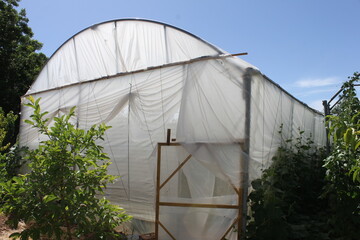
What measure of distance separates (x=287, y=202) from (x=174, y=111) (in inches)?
82.5

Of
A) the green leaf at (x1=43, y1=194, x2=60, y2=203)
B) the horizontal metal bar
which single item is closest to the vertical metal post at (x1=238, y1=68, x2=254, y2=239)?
the horizontal metal bar

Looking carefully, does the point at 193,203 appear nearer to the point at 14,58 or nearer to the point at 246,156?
the point at 246,156

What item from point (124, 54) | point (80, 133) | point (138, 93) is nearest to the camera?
point (80, 133)

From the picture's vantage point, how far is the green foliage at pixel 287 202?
349 cm

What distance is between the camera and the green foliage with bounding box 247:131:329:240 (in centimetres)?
349

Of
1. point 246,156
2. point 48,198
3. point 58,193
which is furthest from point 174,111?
point 48,198

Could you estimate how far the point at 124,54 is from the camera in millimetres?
5645

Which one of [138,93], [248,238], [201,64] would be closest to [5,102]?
[138,93]

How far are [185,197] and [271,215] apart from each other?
116 cm

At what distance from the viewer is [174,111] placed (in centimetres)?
470

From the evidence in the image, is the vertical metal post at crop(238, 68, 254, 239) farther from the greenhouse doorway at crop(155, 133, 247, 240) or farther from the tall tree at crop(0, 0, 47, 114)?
the tall tree at crop(0, 0, 47, 114)

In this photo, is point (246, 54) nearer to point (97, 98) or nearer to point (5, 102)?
point (97, 98)

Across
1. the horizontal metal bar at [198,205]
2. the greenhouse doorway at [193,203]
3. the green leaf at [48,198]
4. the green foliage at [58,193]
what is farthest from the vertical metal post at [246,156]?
the green leaf at [48,198]

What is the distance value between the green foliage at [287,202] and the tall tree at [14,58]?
14150mm
